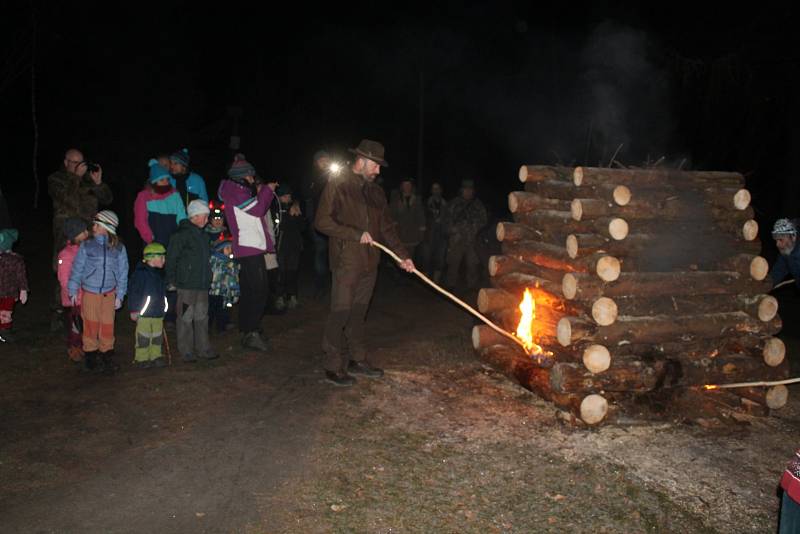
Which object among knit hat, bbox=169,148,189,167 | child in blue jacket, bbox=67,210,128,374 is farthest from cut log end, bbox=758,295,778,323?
knit hat, bbox=169,148,189,167

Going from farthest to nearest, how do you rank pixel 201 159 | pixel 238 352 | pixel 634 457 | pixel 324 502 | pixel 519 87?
pixel 201 159 → pixel 519 87 → pixel 238 352 → pixel 634 457 → pixel 324 502

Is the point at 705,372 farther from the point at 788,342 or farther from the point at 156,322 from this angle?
the point at 156,322

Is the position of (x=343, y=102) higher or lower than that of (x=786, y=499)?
higher

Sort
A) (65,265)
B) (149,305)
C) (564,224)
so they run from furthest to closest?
(65,265) → (149,305) → (564,224)

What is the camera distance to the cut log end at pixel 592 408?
19.0 feet

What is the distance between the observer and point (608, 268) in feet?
19.9

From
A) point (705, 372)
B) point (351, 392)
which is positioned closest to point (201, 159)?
point (351, 392)

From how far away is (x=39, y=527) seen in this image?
4000mm

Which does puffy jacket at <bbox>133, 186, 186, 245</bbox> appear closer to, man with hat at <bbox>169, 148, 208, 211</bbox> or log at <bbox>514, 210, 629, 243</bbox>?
man with hat at <bbox>169, 148, 208, 211</bbox>

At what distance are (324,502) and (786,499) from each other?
2.82 m

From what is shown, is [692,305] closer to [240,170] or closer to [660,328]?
[660,328]

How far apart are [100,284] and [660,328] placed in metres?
5.78

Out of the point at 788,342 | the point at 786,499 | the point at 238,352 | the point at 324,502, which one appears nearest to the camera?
the point at 786,499

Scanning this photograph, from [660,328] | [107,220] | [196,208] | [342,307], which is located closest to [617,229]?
[660,328]
